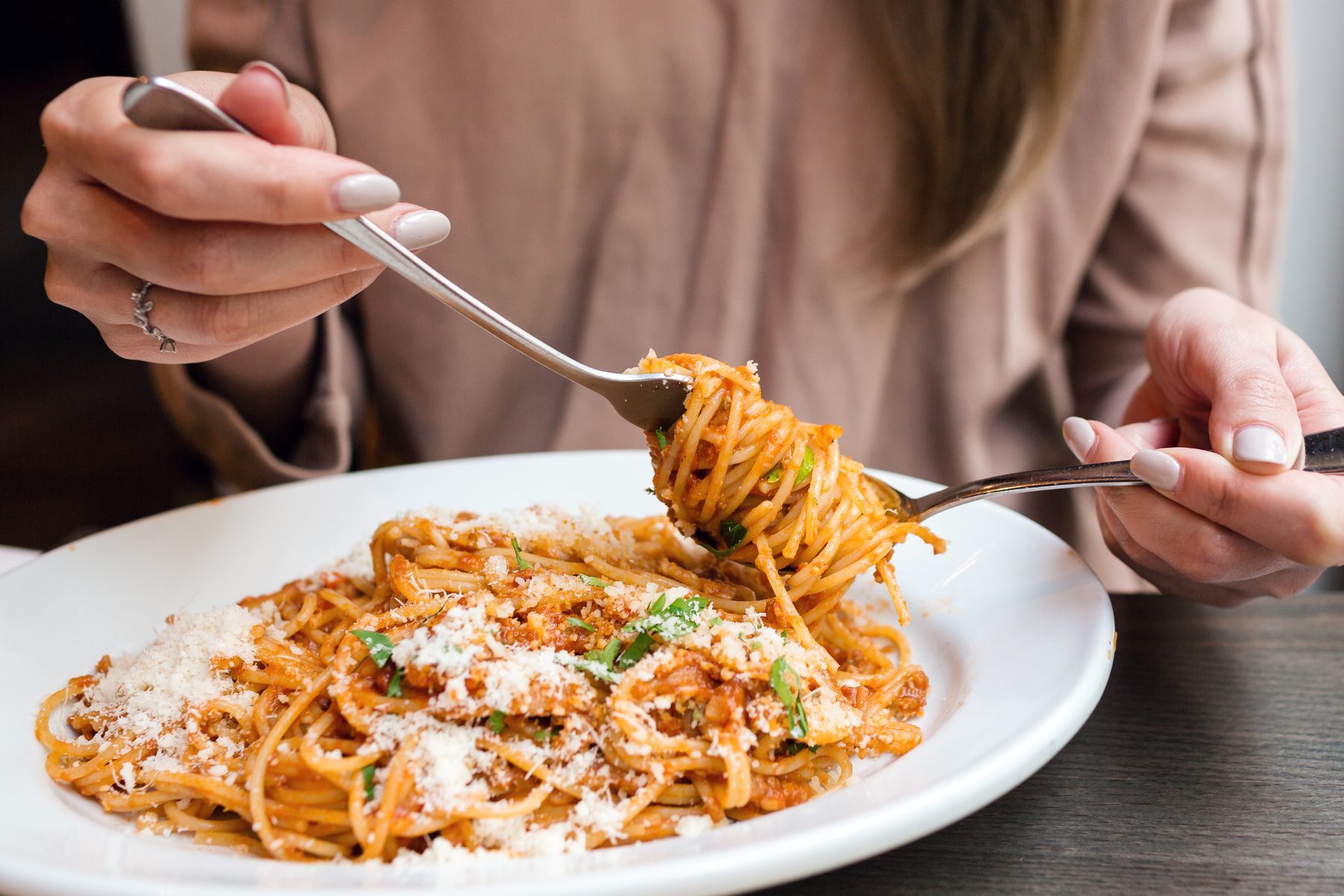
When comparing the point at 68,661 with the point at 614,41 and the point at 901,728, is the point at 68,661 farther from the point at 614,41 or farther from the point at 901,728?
the point at 614,41

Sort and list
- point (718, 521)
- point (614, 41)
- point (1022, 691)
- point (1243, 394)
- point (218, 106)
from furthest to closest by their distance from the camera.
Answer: point (614, 41) → point (718, 521) → point (1243, 394) → point (1022, 691) → point (218, 106)

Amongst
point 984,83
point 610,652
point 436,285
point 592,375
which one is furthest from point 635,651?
point 984,83

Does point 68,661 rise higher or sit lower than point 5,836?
lower

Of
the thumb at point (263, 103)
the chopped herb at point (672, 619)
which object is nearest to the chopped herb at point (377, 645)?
the chopped herb at point (672, 619)

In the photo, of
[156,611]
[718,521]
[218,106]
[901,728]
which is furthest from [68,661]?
[901,728]

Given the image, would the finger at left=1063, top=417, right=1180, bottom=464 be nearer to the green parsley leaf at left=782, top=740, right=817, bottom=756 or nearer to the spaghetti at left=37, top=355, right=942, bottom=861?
the spaghetti at left=37, top=355, right=942, bottom=861

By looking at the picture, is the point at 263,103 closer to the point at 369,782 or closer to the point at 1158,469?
the point at 369,782
